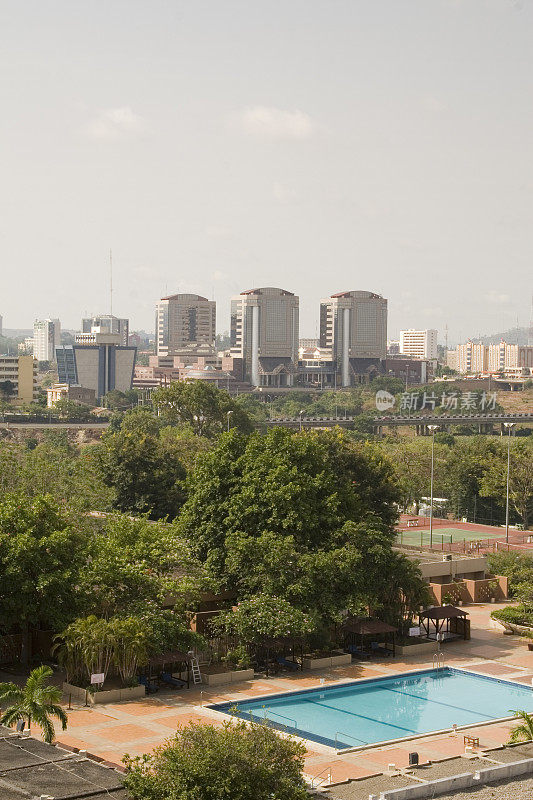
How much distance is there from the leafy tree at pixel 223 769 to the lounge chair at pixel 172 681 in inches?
464

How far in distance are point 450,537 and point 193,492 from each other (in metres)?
18.9

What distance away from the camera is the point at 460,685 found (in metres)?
35.1

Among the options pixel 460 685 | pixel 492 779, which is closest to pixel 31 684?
pixel 492 779

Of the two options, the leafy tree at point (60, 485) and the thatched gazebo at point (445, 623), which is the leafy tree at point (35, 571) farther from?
the thatched gazebo at point (445, 623)

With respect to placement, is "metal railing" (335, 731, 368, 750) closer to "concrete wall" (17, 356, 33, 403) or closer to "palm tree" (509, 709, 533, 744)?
"palm tree" (509, 709, 533, 744)

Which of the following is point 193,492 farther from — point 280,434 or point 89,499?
point 89,499

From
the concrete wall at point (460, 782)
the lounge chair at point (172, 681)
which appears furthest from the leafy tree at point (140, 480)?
the concrete wall at point (460, 782)

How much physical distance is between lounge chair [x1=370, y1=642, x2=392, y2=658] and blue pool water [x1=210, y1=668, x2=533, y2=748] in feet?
7.37

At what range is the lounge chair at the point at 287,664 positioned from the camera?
3603 centimetres

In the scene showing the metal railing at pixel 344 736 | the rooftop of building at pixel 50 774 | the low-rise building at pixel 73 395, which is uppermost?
the low-rise building at pixel 73 395

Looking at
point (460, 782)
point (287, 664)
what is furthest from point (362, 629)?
point (460, 782)

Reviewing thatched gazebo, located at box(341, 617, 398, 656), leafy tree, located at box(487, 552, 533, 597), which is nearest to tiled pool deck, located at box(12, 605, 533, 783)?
thatched gazebo, located at box(341, 617, 398, 656)

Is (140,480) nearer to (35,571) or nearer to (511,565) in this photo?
(511,565)

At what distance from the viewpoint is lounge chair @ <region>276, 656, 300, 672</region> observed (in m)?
36.0
